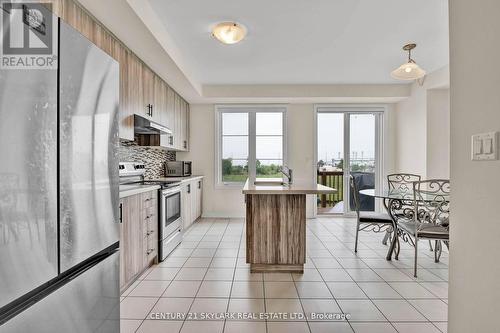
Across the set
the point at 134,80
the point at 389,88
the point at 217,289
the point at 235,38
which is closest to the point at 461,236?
the point at 217,289

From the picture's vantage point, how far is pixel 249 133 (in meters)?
5.50

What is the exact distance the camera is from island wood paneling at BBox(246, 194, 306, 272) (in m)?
2.70

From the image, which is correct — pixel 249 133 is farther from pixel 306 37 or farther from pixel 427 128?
pixel 427 128

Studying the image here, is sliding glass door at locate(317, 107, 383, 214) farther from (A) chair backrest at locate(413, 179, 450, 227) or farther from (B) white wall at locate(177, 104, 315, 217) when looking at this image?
(A) chair backrest at locate(413, 179, 450, 227)

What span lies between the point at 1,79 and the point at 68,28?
35 cm

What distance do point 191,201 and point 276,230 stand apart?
7.59 feet

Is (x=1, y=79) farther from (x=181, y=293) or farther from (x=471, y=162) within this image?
(x=181, y=293)

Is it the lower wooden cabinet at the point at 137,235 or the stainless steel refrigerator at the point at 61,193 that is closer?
the stainless steel refrigerator at the point at 61,193

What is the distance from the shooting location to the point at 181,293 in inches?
92.2

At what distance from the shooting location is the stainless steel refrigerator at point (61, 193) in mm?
738

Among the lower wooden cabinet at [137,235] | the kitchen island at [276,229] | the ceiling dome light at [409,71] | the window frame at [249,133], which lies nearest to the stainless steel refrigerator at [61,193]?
the lower wooden cabinet at [137,235]

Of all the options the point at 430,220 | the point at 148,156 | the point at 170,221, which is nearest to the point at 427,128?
the point at 430,220

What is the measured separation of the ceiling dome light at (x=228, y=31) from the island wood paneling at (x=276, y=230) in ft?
5.36
